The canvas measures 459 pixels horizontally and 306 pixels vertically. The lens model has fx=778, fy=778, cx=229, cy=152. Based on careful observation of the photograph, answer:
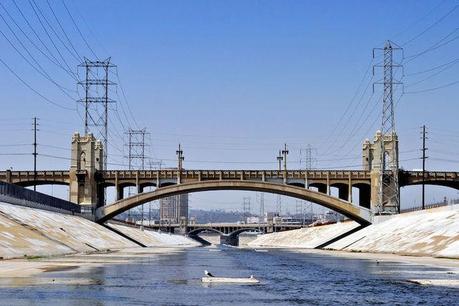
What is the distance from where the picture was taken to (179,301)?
3058 cm

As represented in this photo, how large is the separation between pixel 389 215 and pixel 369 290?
117 m

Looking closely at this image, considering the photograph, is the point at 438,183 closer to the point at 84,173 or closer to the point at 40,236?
the point at 84,173

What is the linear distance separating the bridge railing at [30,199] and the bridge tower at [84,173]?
6.98 meters

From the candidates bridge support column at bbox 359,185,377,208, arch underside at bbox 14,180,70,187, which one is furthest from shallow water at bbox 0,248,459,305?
bridge support column at bbox 359,185,377,208

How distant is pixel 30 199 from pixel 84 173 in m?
42.9

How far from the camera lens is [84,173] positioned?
163875mm

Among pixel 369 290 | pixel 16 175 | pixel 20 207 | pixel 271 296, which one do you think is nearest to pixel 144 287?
pixel 271 296

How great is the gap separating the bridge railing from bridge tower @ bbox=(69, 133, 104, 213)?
6975mm

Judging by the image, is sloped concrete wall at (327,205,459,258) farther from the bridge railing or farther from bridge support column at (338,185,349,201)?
the bridge railing

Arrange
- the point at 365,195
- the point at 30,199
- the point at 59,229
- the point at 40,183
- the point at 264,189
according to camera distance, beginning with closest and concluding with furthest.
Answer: the point at 59,229, the point at 30,199, the point at 264,189, the point at 40,183, the point at 365,195

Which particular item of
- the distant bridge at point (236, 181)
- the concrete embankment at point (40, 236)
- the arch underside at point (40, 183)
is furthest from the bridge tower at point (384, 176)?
the arch underside at point (40, 183)

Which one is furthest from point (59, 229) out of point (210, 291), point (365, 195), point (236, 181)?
point (365, 195)

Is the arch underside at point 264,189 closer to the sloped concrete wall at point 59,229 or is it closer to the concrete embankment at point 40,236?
the concrete embankment at point 40,236

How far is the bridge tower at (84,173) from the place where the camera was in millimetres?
163000
